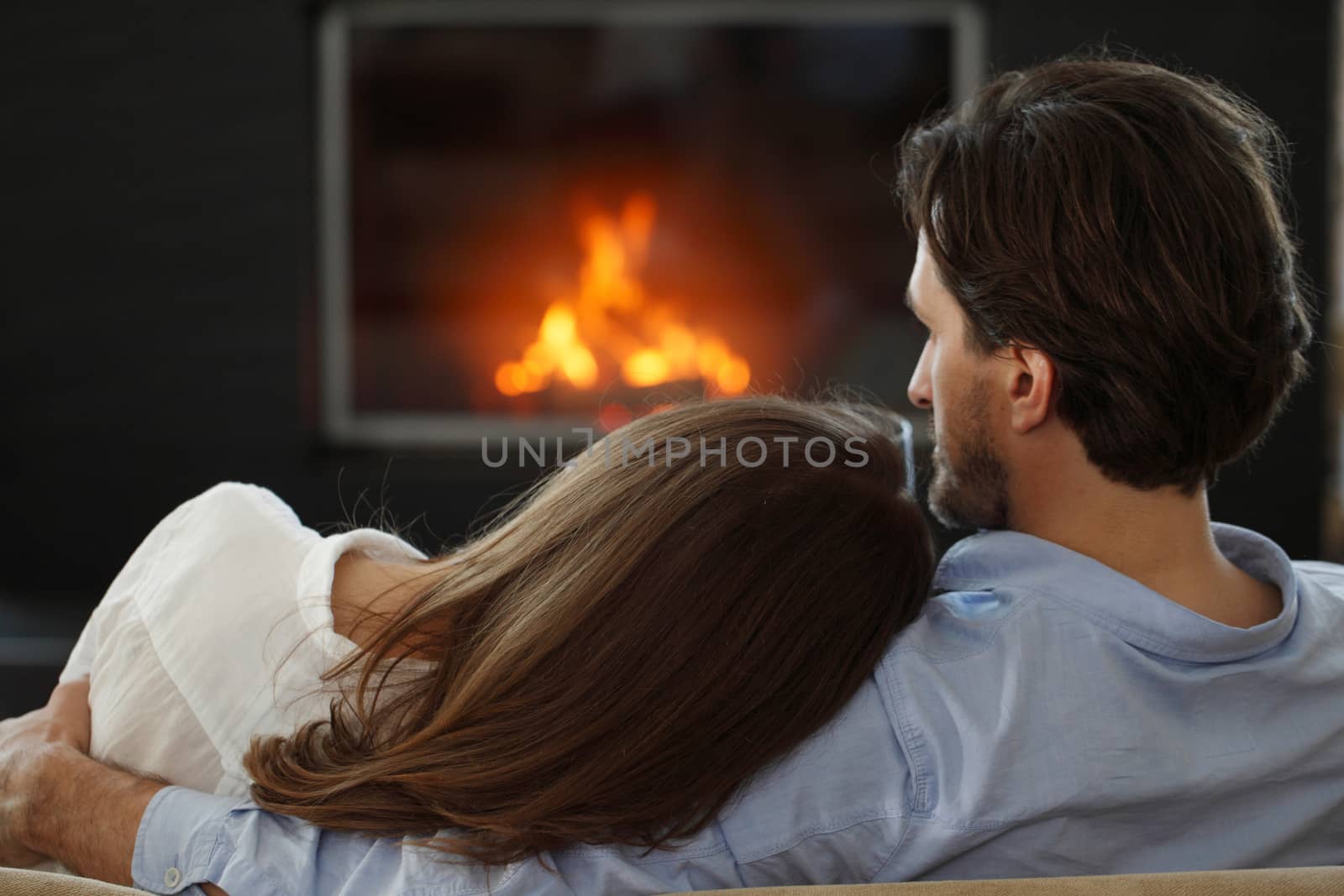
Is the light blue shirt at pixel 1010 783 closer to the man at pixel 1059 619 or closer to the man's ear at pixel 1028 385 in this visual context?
the man at pixel 1059 619

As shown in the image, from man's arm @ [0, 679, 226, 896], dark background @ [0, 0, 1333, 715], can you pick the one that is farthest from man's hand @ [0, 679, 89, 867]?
dark background @ [0, 0, 1333, 715]

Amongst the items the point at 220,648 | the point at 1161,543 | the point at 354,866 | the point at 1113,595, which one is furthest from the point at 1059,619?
the point at 220,648

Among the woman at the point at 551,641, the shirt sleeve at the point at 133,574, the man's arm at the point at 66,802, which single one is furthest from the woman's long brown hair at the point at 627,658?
the shirt sleeve at the point at 133,574

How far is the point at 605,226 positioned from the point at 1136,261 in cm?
195

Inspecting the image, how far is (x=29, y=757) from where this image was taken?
0.92 metres

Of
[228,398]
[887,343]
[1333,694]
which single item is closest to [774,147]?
[887,343]

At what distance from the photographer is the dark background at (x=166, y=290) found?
8.47 feet

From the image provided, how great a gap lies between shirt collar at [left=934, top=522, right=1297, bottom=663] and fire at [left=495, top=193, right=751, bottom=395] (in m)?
1.82

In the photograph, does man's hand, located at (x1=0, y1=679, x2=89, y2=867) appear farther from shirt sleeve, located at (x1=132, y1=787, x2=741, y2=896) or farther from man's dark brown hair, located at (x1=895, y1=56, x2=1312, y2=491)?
man's dark brown hair, located at (x1=895, y1=56, x2=1312, y2=491)

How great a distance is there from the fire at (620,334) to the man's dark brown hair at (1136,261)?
177 centimetres

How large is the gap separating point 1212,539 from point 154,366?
2283 millimetres

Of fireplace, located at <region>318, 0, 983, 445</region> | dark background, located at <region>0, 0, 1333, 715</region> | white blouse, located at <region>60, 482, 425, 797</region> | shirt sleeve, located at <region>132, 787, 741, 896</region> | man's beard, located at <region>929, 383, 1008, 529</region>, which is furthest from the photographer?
fireplace, located at <region>318, 0, 983, 445</region>

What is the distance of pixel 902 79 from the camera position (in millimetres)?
2703

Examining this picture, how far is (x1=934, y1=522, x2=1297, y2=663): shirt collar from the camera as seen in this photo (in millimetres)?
826
